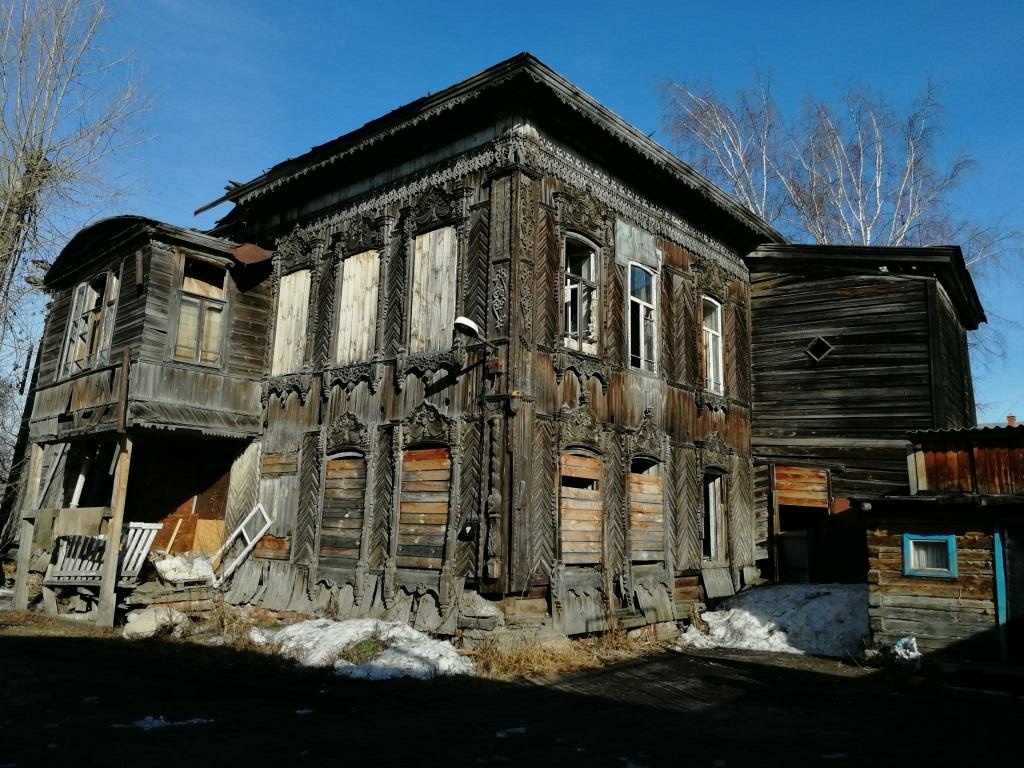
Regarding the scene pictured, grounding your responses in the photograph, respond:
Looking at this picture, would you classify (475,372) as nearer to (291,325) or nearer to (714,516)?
(291,325)

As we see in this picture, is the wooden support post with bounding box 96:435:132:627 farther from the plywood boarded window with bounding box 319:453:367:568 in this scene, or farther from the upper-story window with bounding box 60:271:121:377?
the plywood boarded window with bounding box 319:453:367:568

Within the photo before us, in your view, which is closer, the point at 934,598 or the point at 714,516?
the point at 934,598

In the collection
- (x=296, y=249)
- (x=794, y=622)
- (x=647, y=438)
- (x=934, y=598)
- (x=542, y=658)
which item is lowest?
(x=542, y=658)

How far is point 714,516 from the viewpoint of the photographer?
16188mm

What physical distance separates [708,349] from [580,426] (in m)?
5.54

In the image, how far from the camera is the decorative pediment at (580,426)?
12383 millimetres

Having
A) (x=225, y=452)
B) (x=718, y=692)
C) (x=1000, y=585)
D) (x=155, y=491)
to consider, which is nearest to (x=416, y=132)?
(x=225, y=452)

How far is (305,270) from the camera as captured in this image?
1575cm

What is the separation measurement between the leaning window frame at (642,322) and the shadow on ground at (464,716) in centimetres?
557

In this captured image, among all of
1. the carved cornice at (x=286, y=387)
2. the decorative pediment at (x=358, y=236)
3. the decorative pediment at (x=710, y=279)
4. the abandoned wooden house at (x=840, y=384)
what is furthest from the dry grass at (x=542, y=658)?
the decorative pediment at (x=710, y=279)

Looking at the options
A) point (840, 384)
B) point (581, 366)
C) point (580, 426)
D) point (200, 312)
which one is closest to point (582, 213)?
point (581, 366)

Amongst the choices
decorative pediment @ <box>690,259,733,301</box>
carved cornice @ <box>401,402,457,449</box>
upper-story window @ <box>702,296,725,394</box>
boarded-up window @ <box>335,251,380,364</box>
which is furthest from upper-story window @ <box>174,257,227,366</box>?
upper-story window @ <box>702,296,725,394</box>

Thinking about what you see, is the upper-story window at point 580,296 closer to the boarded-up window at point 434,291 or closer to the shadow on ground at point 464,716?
the boarded-up window at point 434,291

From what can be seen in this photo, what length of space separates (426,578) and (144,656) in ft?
13.2
